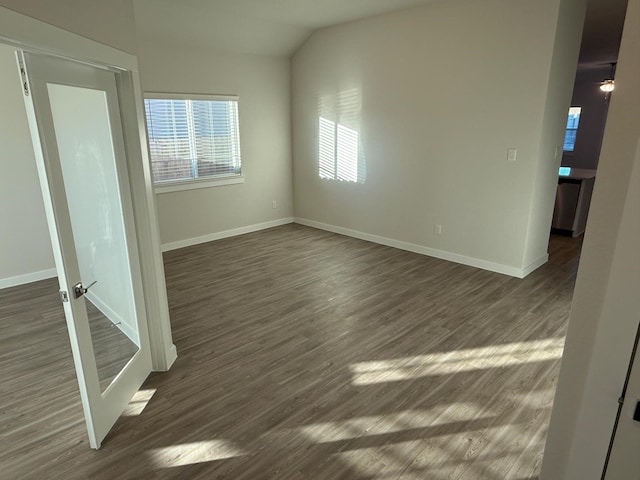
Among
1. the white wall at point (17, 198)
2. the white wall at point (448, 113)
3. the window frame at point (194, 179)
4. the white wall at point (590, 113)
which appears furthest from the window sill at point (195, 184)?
the white wall at point (590, 113)

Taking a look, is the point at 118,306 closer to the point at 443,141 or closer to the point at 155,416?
the point at 155,416

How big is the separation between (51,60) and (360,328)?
8.97ft

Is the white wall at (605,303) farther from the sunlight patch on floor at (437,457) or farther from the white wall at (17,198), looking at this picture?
the white wall at (17,198)

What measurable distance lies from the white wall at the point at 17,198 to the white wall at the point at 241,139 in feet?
4.34

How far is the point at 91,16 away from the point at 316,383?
2.43 meters

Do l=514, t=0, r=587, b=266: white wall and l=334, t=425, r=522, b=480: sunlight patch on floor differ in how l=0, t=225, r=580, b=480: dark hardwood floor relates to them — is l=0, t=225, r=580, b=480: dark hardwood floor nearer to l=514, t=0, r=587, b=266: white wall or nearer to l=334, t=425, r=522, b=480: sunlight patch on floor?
l=334, t=425, r=522, b=480: sunlight patch on floor

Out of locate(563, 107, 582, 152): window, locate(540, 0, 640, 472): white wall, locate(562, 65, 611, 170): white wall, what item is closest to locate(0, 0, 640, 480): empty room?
locate(540, 0, 640, 472): white wall

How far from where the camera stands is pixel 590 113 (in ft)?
31.4

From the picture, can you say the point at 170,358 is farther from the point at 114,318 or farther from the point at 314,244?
the point at 314,244

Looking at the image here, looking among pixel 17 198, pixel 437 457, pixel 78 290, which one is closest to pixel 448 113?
pixel 437 457

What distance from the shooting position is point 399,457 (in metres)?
2.06

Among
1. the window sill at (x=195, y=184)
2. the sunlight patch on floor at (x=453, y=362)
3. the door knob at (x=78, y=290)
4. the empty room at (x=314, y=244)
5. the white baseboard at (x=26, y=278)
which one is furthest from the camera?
the window sill at (x=195, y=184)

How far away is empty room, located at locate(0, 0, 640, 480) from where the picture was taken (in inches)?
64.1

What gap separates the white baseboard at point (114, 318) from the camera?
2224 mm
